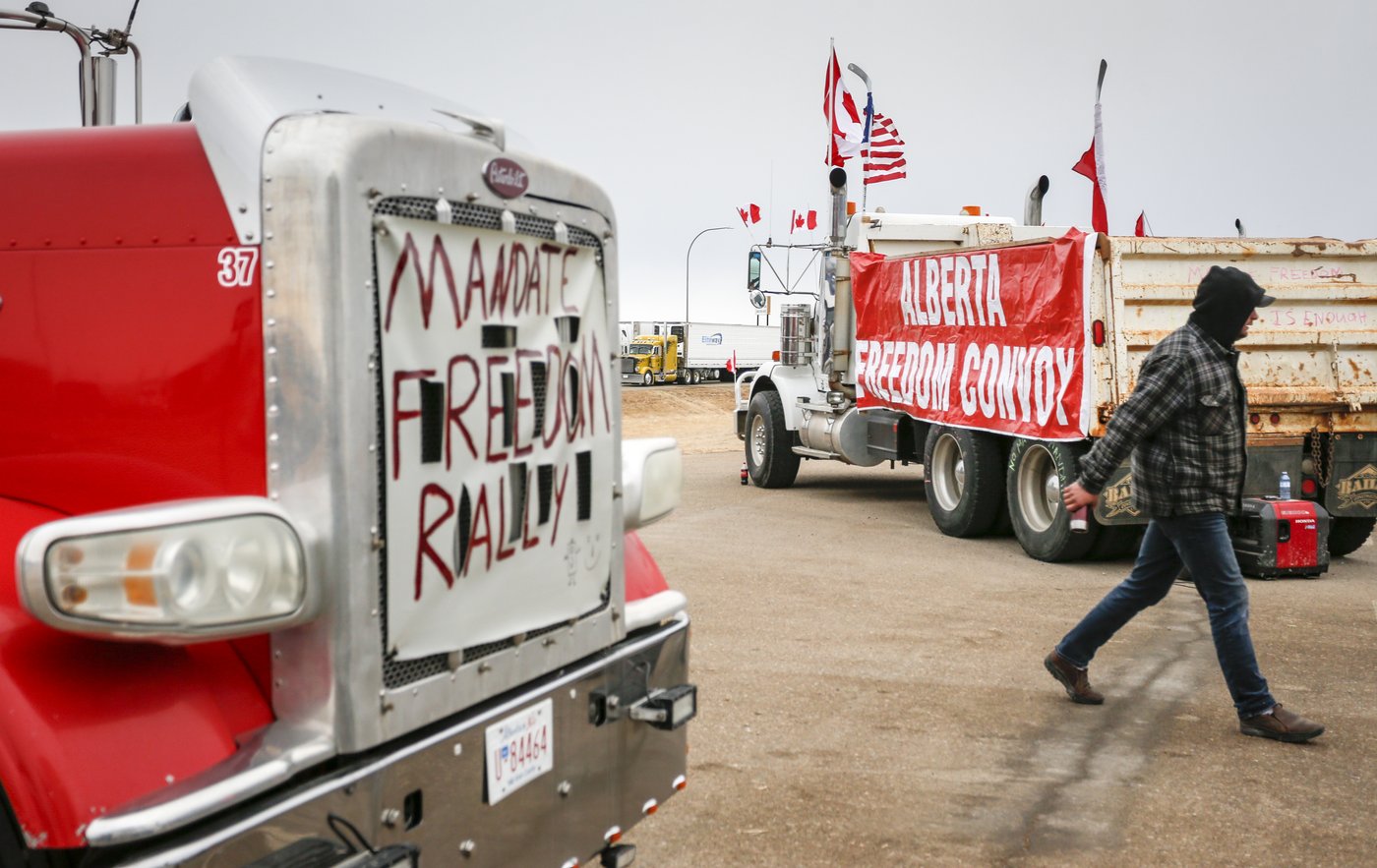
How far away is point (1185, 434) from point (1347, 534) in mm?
6707

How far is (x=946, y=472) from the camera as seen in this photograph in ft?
43.1

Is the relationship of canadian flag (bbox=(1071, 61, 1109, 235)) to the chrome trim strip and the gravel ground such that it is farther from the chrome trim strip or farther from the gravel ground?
the chrome trim strip

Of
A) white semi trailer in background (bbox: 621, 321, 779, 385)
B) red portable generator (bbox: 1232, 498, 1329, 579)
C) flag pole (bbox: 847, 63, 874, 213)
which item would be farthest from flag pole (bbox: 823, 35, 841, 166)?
white semi trailer in background (bbox: 621, 321, 779, 385)

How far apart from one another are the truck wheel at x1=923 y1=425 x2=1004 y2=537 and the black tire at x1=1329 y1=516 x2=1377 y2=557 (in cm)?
270

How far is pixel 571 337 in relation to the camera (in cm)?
345

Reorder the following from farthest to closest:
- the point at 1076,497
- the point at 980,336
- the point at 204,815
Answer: the point at 980,336 < the point at 1076,497 < the point at 204,815

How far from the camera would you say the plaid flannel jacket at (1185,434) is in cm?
589

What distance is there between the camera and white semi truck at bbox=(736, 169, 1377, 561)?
10.5 meters

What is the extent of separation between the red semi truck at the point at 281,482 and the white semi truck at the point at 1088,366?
7.89 m

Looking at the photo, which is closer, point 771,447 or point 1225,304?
point 1225,304

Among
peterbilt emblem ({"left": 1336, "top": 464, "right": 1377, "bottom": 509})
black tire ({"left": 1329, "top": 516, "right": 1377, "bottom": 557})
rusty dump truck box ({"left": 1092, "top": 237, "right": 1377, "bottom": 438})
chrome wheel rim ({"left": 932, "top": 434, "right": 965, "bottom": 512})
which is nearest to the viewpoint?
rusty dump truck box ({"left": 1092, "top": 237, "right": 1377, "bottom": 438})

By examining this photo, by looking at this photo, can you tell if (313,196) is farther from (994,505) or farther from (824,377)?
(824,377)

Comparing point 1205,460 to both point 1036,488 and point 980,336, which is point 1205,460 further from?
point 980,336

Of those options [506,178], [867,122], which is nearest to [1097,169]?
[867,122]
